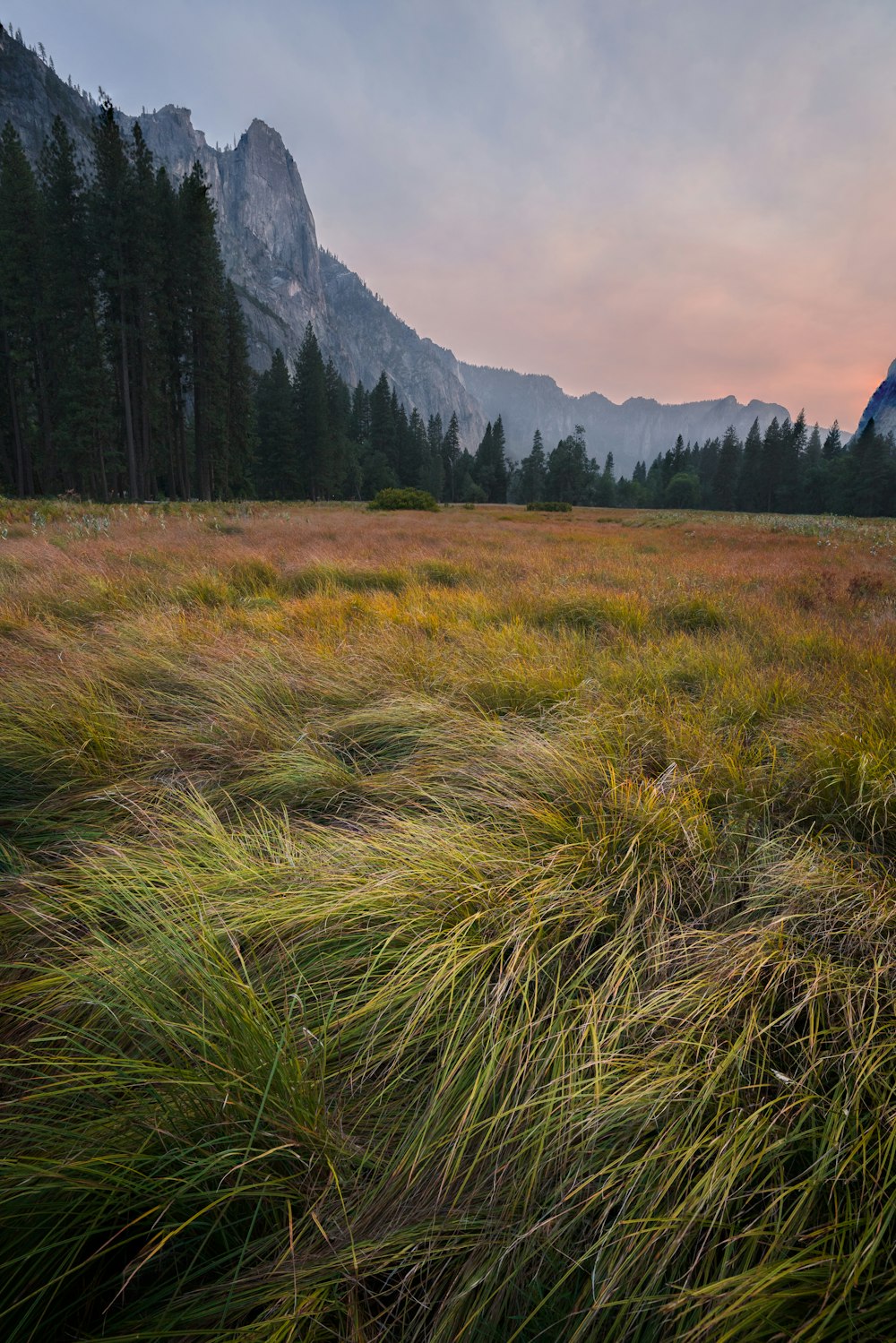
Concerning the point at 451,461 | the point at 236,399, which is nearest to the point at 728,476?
the point at 451,461

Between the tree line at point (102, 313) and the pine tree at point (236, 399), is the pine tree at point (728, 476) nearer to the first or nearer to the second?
the pine tree at point (236, 399)

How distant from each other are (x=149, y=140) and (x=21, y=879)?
198662mm

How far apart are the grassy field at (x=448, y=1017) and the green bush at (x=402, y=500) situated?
2721 cm

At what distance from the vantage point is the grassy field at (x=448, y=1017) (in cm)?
82

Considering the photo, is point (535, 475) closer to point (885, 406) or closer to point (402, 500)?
point (402, 500)

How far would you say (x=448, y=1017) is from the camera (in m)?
1.17

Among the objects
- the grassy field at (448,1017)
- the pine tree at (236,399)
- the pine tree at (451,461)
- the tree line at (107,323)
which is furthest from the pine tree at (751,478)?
the grassy field at (448,1017)

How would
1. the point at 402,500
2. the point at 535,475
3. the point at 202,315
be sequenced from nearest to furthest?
the point at 202,315, the point at 402,500, the point at 535,475

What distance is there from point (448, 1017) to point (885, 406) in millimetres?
140110

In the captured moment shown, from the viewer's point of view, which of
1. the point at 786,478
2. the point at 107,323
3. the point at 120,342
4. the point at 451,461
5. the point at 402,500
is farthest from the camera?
the point at 451,461

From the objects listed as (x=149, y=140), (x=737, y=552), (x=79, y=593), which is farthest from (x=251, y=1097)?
(x=149, y=140)

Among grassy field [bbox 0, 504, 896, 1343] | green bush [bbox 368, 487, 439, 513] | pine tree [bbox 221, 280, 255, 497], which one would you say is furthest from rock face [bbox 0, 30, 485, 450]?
grassy field [bbox 0, 504, 896, 1343]

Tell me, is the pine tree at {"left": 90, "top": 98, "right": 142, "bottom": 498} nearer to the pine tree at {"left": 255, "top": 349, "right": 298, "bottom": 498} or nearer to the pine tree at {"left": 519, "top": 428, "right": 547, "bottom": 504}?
the pine tree at {"left": 255, "top": 349, "right": 298, "bottom": 498}

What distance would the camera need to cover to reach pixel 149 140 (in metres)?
128
